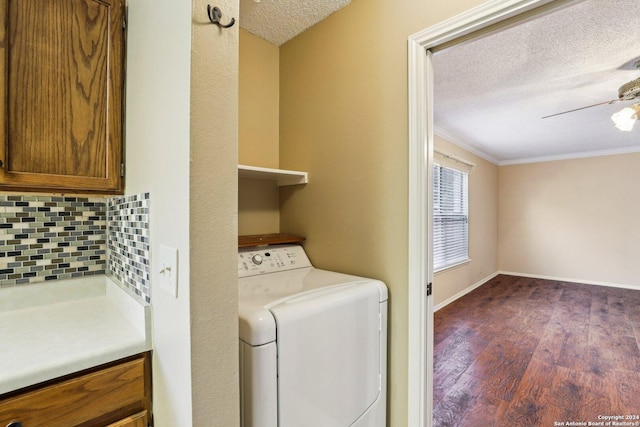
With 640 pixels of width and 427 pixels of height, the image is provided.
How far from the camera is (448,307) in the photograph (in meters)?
3.88

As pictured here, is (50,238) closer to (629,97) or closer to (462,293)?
(629,97)

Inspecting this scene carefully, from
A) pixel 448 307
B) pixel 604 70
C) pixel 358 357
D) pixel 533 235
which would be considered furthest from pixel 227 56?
pixel 533 235

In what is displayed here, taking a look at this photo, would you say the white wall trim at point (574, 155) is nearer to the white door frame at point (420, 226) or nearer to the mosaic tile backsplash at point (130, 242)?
the white door frame at point (420, 226)

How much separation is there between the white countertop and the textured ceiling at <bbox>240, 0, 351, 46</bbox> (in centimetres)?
150

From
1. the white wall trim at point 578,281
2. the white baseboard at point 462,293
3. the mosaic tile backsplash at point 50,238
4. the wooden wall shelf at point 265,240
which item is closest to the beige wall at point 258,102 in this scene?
the wooden wall shelf at point 265,240

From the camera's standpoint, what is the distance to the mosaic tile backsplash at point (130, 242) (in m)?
0.90

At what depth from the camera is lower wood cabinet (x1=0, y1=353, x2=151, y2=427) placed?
0.68 m

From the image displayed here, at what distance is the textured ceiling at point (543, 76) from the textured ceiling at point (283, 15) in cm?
69

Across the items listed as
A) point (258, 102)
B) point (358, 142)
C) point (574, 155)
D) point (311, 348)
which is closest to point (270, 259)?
point (311, 348)

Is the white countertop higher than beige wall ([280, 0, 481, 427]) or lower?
lower

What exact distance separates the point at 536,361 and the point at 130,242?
10.2 ft

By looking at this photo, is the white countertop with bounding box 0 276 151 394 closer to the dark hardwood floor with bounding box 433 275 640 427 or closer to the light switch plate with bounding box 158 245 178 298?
the light switch plate with bounding box 158 245 178 298

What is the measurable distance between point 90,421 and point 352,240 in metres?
1.14

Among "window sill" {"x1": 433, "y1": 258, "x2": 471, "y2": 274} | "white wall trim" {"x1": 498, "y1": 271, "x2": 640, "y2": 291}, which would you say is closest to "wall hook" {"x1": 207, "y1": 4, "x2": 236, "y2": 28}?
"window sill" {"x1": 433, "y1": 258, "x2": 471, "y2": 274}
